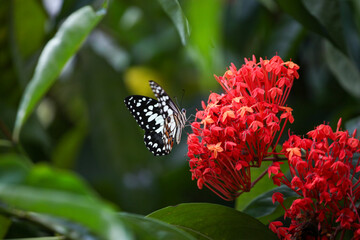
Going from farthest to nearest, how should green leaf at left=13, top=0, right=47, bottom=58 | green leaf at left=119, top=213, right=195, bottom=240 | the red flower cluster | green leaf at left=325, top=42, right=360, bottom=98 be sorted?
green leaf at left=13, top=0, right=47, bottom=58
green leaf at left=325, top=42, right=360, bottom=98
the red flower cluster
green leaf at left=119, top=213, right=195, bottom=240

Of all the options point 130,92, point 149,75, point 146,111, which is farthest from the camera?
point 149,75

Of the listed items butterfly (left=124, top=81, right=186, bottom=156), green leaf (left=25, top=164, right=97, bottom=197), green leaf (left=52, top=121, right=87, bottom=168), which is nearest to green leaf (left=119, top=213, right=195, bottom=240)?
green leaf (left=25, top=164, right=97, bottom=197)

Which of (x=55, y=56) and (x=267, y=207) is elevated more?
(x=55, y=56)

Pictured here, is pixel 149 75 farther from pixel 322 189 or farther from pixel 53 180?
pixel 53 180

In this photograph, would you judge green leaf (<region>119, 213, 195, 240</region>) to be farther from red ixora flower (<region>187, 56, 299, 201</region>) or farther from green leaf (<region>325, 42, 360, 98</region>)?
green leaf (<region>325, 42, 360, 98</region>)

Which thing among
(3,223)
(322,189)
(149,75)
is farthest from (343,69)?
(149,75)

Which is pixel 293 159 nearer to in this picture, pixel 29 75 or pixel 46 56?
pixel 46 56
